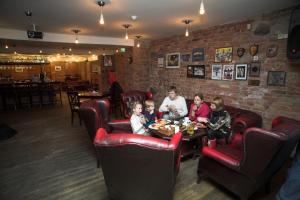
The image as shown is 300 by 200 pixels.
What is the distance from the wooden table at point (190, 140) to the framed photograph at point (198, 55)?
7.54ft

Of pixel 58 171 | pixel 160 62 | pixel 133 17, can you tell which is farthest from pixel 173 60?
pixel 58 171

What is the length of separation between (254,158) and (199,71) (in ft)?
10.7

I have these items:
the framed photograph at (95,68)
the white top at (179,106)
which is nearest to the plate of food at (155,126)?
the white top at (179,106)

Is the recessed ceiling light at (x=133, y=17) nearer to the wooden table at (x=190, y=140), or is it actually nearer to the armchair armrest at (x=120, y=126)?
the armchair armrest at (x=120, y=126)

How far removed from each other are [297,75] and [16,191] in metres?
4.46

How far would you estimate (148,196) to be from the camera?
1.71 meters

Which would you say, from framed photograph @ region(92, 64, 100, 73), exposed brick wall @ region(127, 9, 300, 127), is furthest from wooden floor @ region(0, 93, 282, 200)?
framed photograph @ region(92, 64, 100, 73)

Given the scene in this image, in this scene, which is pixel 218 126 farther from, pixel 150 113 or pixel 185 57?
pixel 185 57

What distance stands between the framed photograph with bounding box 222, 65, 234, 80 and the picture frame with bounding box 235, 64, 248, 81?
0.38 feet

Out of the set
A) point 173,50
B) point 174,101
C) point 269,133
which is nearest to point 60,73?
point 173,50

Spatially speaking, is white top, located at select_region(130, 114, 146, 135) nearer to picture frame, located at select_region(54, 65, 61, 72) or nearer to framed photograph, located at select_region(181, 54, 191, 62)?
framed photograph, located at select_region(181, 54, 191, 62)

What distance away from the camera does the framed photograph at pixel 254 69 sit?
3.61 meters

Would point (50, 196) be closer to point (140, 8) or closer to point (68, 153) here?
point (68, 153)

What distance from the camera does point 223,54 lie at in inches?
166
